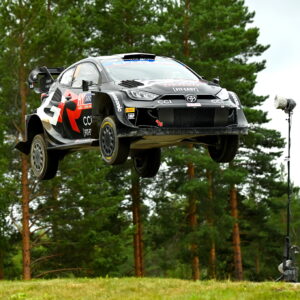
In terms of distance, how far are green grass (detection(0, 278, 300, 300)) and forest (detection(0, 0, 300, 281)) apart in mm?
9115

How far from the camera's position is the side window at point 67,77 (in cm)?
1108

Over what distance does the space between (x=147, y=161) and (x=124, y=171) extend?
25687 millimetres

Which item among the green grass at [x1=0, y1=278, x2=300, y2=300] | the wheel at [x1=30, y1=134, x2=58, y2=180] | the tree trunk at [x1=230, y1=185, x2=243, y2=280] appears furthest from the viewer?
the tree trunk at [x1=230, y1=185, x2=243, y2=280]

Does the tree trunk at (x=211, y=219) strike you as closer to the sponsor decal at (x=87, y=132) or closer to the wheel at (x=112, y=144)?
the sponsor decal at (x=87, y=132)

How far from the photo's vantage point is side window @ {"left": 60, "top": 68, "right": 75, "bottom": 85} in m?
11.1

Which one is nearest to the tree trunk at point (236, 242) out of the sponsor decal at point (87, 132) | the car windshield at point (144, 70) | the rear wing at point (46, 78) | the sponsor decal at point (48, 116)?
the rear wing at point (46, 78)

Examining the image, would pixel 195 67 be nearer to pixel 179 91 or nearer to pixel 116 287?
pixel 116 287

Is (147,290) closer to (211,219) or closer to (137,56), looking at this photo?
(137,56)

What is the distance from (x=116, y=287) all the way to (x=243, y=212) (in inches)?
962

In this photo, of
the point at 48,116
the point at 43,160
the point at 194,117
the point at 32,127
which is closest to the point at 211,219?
the point at 32,127

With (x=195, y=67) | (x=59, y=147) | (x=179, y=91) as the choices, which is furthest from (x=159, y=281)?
(x=195, y=67)

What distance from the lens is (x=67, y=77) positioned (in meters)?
11.2

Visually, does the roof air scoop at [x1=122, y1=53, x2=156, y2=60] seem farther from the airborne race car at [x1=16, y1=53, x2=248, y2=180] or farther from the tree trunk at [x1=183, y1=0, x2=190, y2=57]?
the tree trunk at [x1=183, y1=0, x2=190, y2=57]

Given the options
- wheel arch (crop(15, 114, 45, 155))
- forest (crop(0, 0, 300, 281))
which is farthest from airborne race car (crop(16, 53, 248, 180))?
forest (crop(0, 0, 300, 281))
